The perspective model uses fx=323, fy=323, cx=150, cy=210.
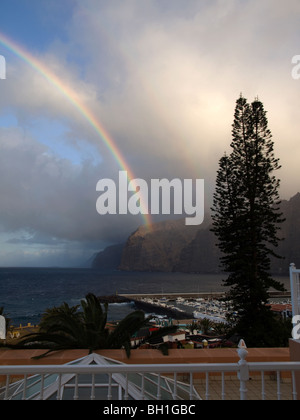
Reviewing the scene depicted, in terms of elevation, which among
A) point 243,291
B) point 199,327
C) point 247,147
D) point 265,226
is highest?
point 247,147

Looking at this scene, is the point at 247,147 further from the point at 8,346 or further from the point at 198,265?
the point at 198,265

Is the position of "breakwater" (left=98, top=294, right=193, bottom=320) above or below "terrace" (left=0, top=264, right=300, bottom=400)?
below

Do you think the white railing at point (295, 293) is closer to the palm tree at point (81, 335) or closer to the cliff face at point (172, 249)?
the palm tree at point (81, 335)

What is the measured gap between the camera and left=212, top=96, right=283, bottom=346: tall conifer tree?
473 inches

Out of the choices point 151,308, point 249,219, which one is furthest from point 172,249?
point 249,219

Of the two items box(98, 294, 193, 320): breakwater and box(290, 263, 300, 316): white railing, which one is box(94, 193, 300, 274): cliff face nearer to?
box(98, 294, 193, 320): breakwater

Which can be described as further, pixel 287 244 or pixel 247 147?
pixel 287 244

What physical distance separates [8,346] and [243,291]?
9845 millimetres

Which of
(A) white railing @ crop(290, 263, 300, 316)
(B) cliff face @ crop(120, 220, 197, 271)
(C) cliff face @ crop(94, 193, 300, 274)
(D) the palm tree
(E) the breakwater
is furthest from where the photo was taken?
(B) cliff face @ crop(120, 220, 197, 271)

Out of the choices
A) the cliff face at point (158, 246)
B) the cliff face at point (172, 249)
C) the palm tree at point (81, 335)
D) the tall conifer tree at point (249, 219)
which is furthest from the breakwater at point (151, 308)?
the cliff face at point (158, 246)

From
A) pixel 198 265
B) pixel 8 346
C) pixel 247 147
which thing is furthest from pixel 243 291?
pixel 198 265

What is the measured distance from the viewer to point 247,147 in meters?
13.2

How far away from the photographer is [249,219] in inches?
494

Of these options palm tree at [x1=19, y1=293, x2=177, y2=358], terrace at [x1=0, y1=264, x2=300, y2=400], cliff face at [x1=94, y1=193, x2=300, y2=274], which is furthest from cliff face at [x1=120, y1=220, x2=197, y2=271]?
terrace at [x1=0, y1=264, x2=300, y2=400]
